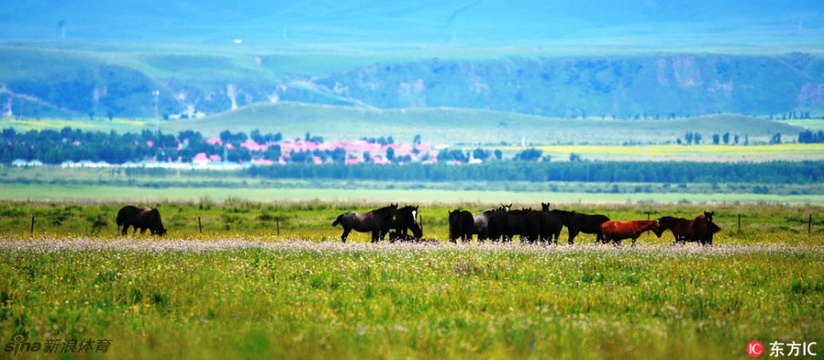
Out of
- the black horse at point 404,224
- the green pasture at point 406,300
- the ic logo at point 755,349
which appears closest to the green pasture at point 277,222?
the black horse at point 404,224

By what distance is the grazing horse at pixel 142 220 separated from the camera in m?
40.5

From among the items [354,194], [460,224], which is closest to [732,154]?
[354,194]

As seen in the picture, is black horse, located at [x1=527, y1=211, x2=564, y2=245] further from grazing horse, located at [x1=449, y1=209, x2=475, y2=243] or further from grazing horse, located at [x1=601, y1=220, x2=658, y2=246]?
grazing horse, located at [x1=449, y1=209, x2=475, y2=243]

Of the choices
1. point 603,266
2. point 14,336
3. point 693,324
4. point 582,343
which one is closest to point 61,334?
point 14,336

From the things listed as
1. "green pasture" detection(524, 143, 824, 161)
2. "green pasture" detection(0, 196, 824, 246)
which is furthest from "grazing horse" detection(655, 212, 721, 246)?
"green pasture" detection(524, 143, 824, 161)

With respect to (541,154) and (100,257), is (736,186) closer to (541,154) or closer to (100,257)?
(541,154)

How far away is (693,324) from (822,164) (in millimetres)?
149003

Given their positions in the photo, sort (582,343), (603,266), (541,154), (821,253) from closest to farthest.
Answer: (582,343), (603,266), (821,253), (541,154)

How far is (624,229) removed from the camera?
114 feet

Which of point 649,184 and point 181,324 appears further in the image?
point 649,184

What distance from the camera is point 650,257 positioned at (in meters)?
28.9

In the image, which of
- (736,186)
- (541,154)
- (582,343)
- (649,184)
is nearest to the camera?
(582,343)

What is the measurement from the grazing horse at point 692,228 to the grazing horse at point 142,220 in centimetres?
1380

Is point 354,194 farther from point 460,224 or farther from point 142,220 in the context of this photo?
point 460,224
